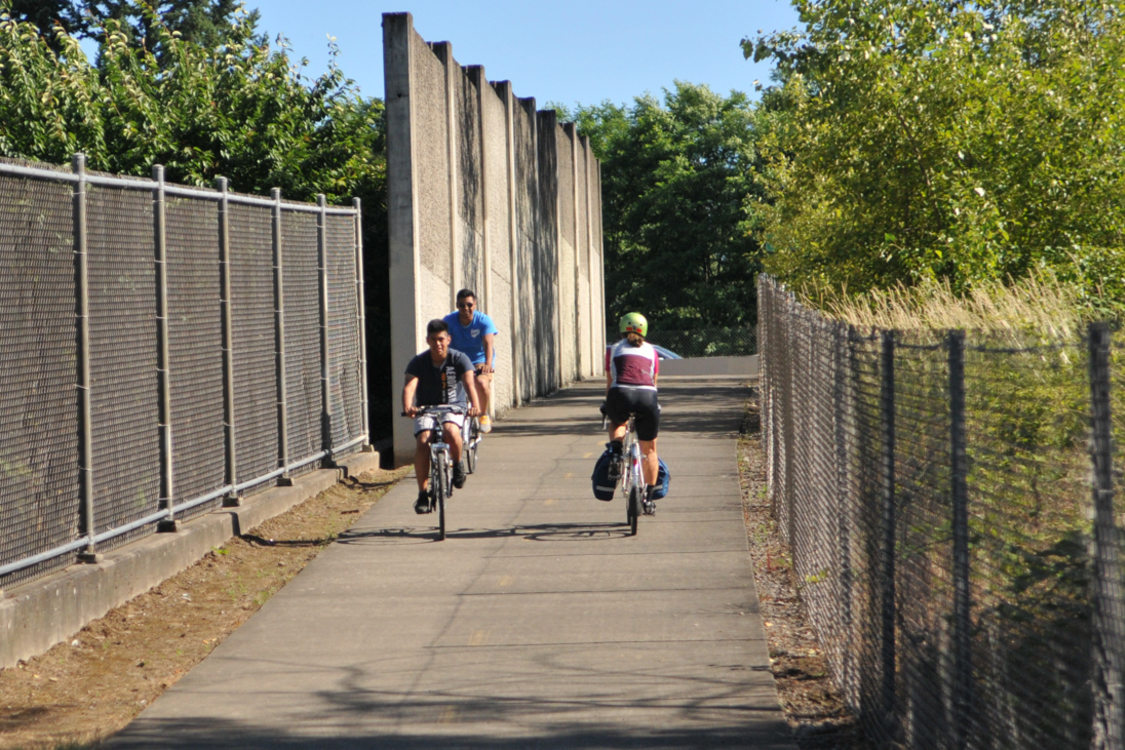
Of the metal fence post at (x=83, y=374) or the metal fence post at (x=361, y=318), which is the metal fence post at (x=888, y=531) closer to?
the metal fence post at (x=83, y=374)

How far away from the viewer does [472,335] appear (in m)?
13.5

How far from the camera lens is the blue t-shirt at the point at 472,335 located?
1347 centimetres

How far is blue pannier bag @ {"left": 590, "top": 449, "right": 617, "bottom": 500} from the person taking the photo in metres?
10.9

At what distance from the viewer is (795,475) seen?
356 inches

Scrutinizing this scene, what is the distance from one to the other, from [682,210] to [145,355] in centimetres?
5293

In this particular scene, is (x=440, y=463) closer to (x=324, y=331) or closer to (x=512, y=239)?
(x=324, y=331)

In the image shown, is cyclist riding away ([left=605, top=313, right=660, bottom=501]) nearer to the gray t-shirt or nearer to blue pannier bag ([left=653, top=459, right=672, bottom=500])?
blue pannier bag ([left=653, top=459, right=672, bottom=500])

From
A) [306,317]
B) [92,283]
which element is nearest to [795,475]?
[92,283]

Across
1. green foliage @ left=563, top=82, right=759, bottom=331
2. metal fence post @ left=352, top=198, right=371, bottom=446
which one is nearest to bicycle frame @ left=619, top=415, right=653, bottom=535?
metal fence post @ left=352, top=198, right=371, bottom=446

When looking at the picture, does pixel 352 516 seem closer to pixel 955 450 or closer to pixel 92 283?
pixel 92 283

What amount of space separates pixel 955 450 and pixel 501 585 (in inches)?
197

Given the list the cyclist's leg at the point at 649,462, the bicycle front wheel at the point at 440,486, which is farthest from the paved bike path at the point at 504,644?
the cyclist's leg at the point at 649,462

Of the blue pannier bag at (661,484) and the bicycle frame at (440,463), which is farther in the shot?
the blue pannier bag at (661,484)

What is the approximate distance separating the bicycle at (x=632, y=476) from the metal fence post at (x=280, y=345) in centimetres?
304
